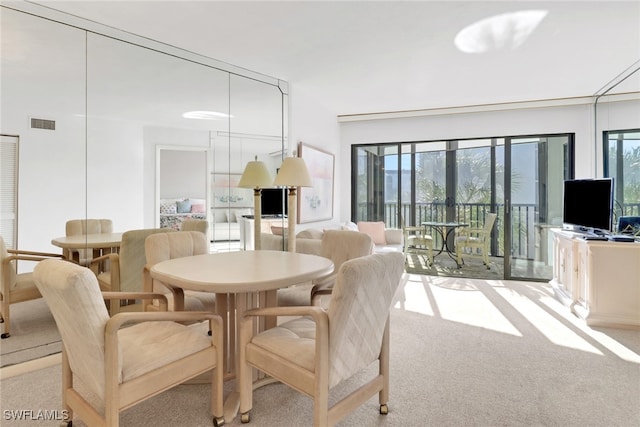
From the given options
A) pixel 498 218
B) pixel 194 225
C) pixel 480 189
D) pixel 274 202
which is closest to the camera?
pixel 194 225

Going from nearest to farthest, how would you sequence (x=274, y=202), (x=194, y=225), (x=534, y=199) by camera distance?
(x=194, y=225)
(x=274, y=202)
(x=534, y=199)

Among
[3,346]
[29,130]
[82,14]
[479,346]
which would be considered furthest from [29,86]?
[479,346]

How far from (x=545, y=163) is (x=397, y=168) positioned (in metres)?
2.10

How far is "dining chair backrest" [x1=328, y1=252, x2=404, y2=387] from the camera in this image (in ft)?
4.63

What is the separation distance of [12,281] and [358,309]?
2667 mm

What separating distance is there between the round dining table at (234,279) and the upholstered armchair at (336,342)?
6.3 inches

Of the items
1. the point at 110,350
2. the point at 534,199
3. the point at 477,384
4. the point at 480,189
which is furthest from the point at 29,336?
the point at 534,199

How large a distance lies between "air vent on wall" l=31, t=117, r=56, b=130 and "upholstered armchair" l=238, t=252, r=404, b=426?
2.24 metres

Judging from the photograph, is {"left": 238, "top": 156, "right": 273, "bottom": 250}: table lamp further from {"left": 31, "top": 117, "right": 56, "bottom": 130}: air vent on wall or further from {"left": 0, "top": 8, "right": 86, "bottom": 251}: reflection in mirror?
{"left": 31, "top": 117, "right": 56, "bottom": 130}: air vent on wall

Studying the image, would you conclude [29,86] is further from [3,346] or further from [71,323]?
[71,323]

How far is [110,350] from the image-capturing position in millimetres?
1305

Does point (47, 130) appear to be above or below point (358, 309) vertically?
above

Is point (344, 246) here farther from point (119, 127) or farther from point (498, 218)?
point (498, 218)

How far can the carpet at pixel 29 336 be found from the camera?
238 cm
